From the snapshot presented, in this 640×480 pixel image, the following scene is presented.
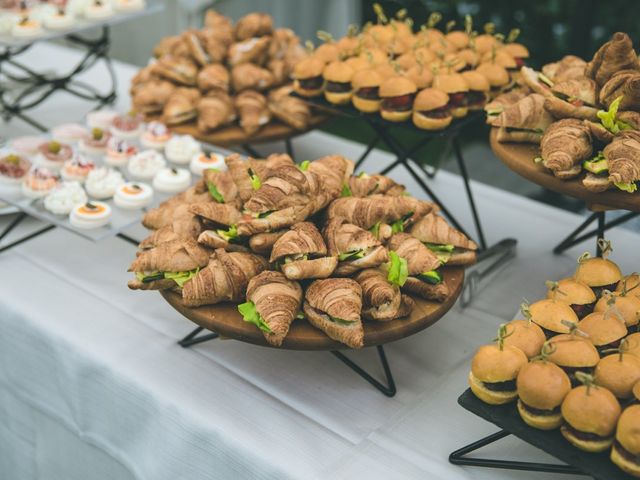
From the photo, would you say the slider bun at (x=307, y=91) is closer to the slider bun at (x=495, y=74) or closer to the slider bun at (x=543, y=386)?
the slider bun at (x=495, y=74)

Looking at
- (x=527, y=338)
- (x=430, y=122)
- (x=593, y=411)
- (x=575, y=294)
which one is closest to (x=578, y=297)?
(x=575, y=294)

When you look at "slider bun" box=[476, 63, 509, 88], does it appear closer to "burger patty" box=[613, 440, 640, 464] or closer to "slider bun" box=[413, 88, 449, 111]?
"slider bun" box=[413, 88, 449, 111]

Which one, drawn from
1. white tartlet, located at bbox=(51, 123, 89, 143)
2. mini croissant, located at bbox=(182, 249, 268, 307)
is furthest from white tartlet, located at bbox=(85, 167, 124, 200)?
mini croissant, located at bbox=(182, 249, 268, 307)

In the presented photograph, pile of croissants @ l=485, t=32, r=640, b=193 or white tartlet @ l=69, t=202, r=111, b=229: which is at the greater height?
pile of croissants @ l=485, t=32, r=640, b=193

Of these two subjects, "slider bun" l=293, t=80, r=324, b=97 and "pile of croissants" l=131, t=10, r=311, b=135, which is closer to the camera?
"slider bun" l=293, t=80, r=324, b=97

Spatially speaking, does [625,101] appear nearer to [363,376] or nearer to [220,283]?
[363,376]

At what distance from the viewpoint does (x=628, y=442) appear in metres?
1.00

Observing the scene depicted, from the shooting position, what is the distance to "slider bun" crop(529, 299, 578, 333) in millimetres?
1189

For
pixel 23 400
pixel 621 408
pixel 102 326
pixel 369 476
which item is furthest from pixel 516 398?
pixel 23 400

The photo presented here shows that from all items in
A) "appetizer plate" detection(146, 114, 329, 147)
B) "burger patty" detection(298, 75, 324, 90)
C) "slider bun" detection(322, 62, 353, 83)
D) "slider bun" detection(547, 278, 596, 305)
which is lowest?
"appetizer plate" detection(146, 114, 329, 147)

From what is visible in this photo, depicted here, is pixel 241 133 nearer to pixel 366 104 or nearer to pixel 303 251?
pixel 366 104

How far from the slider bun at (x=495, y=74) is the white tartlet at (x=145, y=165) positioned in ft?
2.62

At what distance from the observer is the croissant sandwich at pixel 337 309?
120 centimetres

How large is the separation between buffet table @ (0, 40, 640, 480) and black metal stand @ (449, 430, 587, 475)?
0.02 meters
